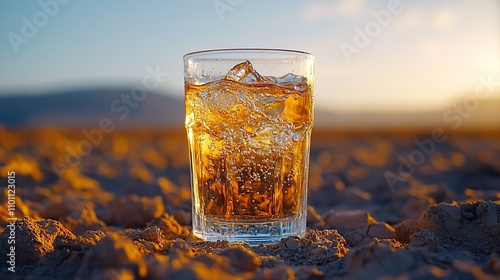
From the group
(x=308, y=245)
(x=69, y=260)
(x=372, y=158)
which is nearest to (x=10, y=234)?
(x=69, y=260)

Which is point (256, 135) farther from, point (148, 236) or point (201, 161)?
point (148, 236)

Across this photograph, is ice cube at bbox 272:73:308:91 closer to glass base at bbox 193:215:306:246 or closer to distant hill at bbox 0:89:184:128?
glass base at bbox 193:215:306:246

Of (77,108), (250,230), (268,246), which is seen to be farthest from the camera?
(77,108)

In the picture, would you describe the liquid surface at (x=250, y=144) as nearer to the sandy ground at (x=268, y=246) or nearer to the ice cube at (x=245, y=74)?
the ice cube at (x=245, y=74)

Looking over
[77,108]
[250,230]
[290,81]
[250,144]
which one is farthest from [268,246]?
[77,108]

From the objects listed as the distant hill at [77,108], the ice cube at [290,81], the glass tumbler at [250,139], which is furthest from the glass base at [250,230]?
the distant hill at [77,108]

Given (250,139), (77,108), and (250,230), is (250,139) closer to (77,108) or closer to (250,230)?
(250,230)
